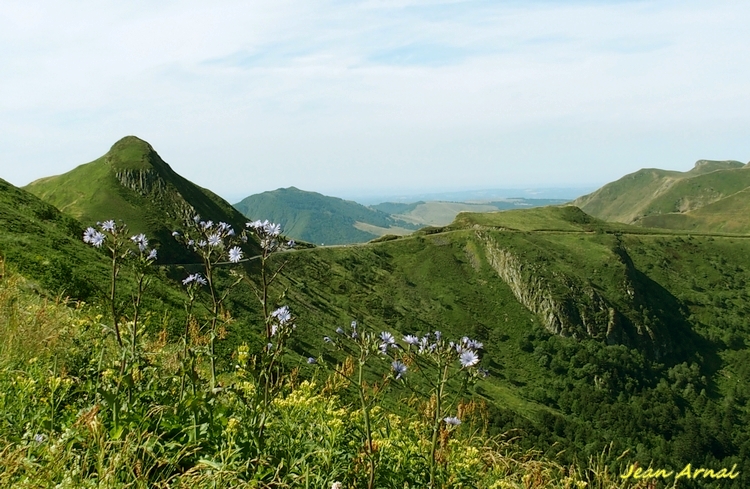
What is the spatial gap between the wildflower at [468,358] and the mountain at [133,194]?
89.4 m

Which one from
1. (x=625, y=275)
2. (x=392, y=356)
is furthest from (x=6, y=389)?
(x=625, y=275)

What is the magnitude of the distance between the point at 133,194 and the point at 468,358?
119m

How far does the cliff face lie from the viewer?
13288 cm

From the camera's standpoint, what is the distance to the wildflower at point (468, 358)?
558 cm

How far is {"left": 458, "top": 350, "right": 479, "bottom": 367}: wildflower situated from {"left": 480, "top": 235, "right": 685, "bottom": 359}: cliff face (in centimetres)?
13553

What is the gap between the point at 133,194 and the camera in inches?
4333

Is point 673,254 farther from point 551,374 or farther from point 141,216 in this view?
point 141,216

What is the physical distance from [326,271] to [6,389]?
113m

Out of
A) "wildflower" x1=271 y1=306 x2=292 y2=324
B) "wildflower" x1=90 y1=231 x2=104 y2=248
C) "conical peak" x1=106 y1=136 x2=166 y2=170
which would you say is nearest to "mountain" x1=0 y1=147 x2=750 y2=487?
"conical peak" x1=106 y1=136 x2=166 y2=170

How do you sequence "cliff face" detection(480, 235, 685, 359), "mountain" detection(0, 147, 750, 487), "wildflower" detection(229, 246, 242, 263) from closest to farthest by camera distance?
1. "wildflower" detection(229, 246, 242, 263)
2. "mountain" detection(0, 147, 750, 487)
3. "cliff face" detection(480, 235, 685, 359)

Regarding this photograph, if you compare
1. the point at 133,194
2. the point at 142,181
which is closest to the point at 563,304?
the point at 142,181

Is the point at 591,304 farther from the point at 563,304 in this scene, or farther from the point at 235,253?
the point at 235,253

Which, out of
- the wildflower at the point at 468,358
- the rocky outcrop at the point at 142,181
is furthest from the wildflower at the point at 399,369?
the rocky outcrop at the point at 142,181

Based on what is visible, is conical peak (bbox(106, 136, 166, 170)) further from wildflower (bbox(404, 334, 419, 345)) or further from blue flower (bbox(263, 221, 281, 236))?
wildflower (bbox(404, 334, 419, 345))
